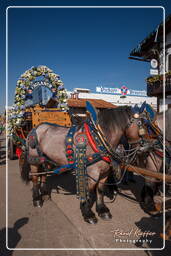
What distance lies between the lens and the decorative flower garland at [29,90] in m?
5.97

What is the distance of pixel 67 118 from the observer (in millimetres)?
5586

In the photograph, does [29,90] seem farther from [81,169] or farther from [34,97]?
[81,169]

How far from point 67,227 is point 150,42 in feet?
36.1

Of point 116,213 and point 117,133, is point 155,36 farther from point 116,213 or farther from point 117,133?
point 116,213

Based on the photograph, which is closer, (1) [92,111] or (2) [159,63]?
(1) [92,111]

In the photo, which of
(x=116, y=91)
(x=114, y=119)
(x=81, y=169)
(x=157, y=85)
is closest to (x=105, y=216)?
(x=81, y=169)

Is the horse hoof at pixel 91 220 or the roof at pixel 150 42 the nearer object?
the horse hoof at pixel 91 220

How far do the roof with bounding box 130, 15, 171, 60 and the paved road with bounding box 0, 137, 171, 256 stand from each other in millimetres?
9111

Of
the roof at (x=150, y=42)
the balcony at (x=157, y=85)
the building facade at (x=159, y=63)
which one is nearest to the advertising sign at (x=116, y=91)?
the roof at (x=150, y=42)

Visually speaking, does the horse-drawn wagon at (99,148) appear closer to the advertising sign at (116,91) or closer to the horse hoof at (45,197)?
the horse hoof at (45,197)

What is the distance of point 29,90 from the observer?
6.11 m

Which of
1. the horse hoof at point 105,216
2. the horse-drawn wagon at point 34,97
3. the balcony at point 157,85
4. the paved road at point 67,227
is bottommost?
the paved road at point 67,227

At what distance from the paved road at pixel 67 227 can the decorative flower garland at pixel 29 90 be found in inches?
110

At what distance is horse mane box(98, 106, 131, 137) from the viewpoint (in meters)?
3.12
